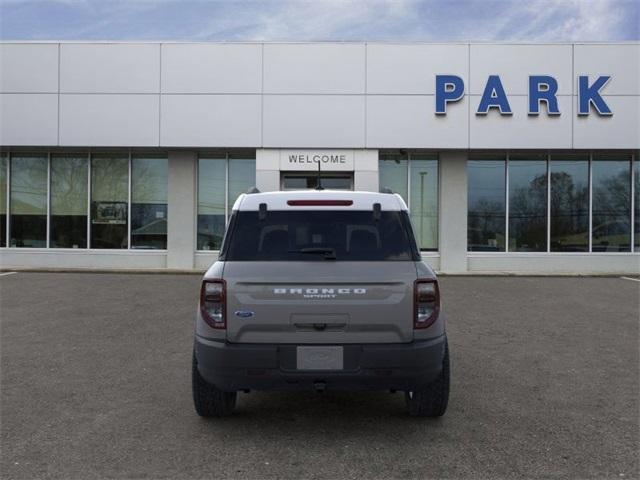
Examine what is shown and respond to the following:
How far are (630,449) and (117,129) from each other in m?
14.5

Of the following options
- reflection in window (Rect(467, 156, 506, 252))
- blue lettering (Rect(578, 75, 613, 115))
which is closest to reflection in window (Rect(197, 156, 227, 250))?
reflection in window (Rect(467, 156, 506, 252))

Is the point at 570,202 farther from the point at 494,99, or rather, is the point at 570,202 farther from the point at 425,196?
the point at 425,196

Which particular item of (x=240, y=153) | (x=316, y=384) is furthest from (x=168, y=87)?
(x=316, y=384)

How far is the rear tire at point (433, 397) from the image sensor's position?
14.1 ft

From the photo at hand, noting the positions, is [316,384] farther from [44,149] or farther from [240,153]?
[44,149]

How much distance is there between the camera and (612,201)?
634 inches

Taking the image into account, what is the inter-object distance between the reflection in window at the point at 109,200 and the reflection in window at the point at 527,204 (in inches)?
456

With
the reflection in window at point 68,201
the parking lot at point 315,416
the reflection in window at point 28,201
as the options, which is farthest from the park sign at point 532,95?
the reflection in window at point 28,201

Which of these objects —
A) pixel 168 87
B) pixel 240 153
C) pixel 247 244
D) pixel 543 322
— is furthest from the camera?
pixel 240 153

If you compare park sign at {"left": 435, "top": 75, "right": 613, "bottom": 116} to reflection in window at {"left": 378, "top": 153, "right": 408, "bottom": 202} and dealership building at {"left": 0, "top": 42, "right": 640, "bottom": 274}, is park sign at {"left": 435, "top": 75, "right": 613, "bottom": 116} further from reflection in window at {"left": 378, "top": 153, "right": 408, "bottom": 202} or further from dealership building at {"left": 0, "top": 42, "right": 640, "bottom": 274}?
reflection in window at {"left": 378, "top": 153, "right": 408, "bottom": 202}

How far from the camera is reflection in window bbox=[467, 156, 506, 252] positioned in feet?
52.4

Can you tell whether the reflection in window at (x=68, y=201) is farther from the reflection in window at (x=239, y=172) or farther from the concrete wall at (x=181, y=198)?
the reflection in window at (x=239, y=172)

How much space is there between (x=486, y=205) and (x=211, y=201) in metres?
8.23

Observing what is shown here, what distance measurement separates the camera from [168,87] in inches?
591
